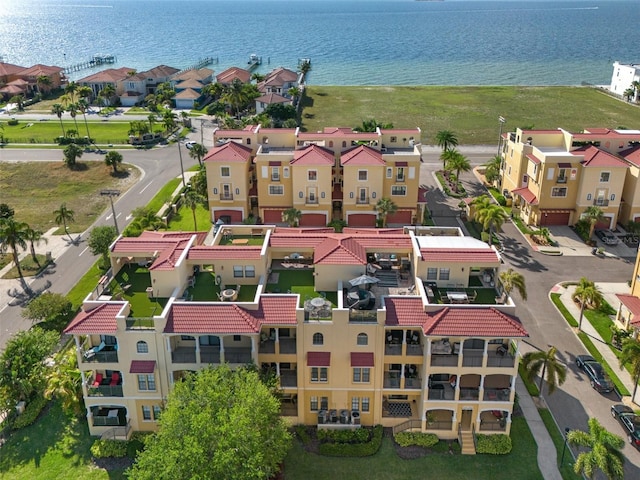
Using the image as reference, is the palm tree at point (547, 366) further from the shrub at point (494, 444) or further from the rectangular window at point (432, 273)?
the rectangular window at point (432, 273)

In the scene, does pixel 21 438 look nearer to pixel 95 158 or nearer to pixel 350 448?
pixel 350 448

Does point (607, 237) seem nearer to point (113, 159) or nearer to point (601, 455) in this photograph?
point (601, 455)

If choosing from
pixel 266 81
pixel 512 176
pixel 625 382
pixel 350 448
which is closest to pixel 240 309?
pixel 350 448

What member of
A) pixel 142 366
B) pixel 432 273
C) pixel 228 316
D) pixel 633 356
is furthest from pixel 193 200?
pixel 633 356

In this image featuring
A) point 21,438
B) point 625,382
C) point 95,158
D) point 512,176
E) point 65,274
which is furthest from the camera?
point 95,158

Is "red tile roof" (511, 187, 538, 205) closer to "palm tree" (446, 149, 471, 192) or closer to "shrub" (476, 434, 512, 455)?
"palm tree" (446, 149, 471, 192)

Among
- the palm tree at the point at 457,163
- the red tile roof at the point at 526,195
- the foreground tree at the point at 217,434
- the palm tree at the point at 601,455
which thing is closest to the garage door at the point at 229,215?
the palm tree at the point at 457,163

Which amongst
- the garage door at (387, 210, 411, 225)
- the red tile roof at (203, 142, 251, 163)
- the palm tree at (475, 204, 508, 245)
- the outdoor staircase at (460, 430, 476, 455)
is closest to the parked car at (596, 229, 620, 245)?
the palm tree at (475, 204, 508, 245)
